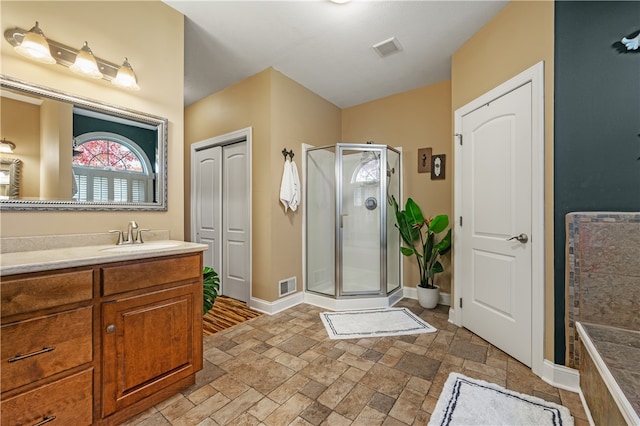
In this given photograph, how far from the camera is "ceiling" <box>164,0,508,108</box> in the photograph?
216 cm

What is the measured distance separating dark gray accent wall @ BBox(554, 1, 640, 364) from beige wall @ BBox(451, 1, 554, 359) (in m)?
0.04

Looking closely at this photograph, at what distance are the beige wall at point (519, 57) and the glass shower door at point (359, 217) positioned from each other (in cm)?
127

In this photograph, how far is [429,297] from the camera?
124 inches

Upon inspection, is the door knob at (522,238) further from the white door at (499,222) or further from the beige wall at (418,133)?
the beige wall at (418,133)

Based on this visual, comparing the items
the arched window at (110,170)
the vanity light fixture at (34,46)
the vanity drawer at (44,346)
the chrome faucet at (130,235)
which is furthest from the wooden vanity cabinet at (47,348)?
the vanity light fixture at (34,46)

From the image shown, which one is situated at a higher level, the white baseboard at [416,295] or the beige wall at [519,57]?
the beige wall at [519,57]

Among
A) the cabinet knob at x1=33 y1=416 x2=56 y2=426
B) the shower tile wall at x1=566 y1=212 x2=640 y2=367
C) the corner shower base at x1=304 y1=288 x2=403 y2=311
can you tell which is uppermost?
the shower tile wall at x1=566 y1=212 x2=640 y2=367

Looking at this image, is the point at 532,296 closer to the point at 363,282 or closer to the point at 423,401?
the point at 423,401

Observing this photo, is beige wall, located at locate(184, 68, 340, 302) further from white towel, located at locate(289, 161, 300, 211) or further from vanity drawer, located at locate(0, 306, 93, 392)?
vanity drawer, located at locate(0, 306, 93, 392)

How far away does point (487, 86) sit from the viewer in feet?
7.69

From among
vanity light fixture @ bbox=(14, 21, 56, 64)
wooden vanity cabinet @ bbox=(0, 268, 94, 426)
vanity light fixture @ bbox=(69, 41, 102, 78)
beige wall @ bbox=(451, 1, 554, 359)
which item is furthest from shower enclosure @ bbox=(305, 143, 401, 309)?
vanity light fixture @ bbox=(14, 21, 56, 64)

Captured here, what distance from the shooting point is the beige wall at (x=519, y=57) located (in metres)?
1.82

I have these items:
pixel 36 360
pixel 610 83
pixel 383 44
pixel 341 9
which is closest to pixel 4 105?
pixel 36 360

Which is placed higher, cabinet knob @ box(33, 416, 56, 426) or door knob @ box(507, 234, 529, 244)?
door knob @ box(507, 234, 529, 244)
